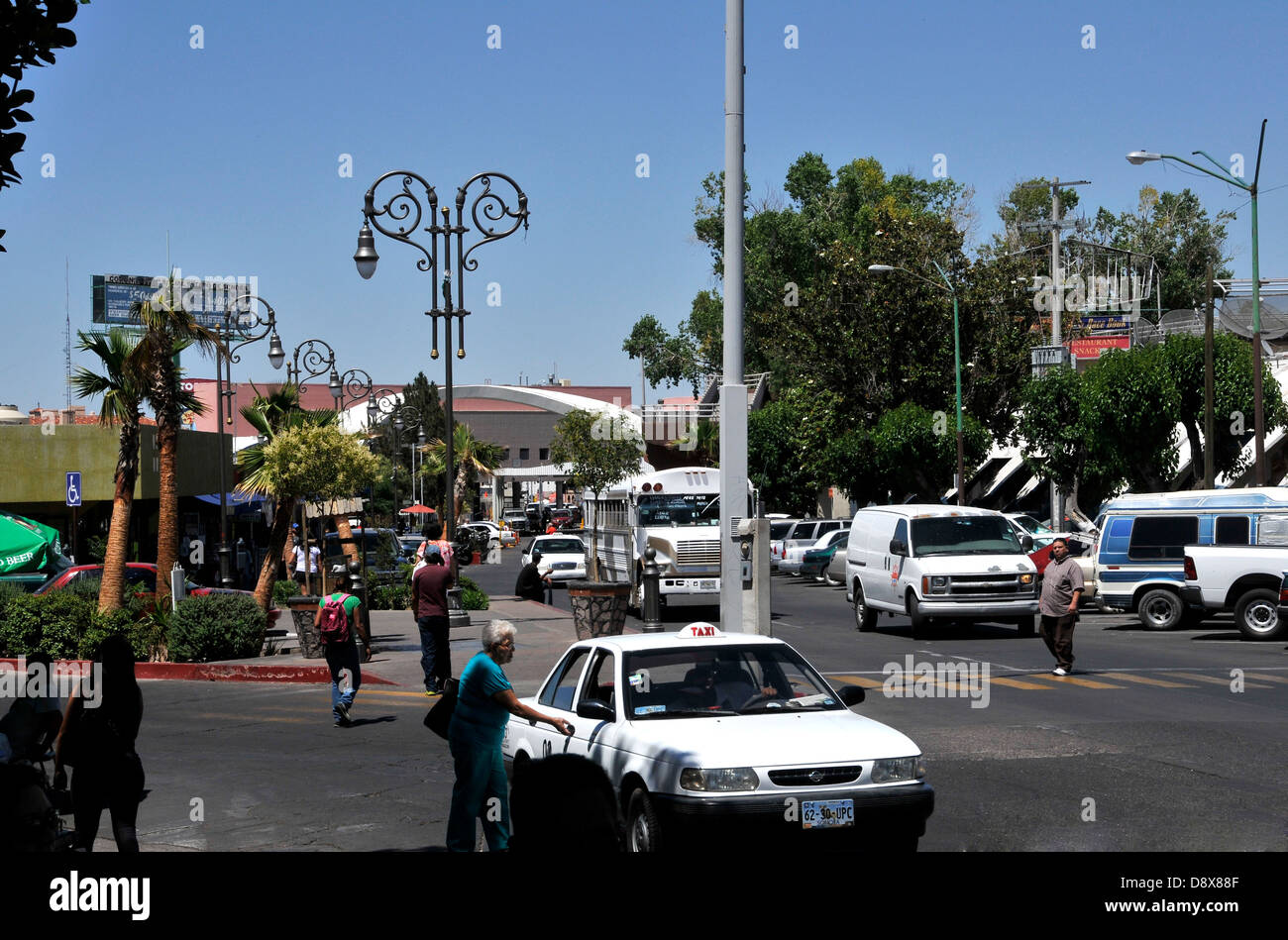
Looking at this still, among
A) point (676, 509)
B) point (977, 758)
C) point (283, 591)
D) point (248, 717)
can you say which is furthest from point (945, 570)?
point (283, 591)

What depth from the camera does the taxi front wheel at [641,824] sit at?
25.2ft

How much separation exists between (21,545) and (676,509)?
1252cm

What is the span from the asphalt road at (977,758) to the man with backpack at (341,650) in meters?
0.33

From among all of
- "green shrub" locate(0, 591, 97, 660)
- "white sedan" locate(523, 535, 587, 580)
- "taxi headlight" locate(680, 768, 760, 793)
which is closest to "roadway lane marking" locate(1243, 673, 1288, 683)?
"taxi headlight" locate(680, 768, 760, 793)

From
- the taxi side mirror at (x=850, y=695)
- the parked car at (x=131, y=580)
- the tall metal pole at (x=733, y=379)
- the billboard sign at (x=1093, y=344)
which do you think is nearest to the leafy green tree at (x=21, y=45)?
the taxi side mirror at (x=850, y=695)

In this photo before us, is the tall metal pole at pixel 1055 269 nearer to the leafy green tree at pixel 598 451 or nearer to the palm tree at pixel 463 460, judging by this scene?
the leafy green tree at pixel 598 451

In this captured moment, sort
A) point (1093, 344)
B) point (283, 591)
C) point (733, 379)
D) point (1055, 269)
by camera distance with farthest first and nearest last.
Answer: point (1093, 344) < point (1055, 269) < point (283, 591) < point (733, 379)

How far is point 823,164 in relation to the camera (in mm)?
66375

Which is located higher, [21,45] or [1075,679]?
[21,45]

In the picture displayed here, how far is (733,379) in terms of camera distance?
14.1 m

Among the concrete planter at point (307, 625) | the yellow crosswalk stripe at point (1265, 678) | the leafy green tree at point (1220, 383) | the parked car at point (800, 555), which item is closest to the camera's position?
the yellow crosswalk stripe at point (1265, 678)

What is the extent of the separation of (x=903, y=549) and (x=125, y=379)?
1300 cm

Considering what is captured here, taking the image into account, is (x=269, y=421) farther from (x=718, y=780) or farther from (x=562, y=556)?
(x=718, y=780)
